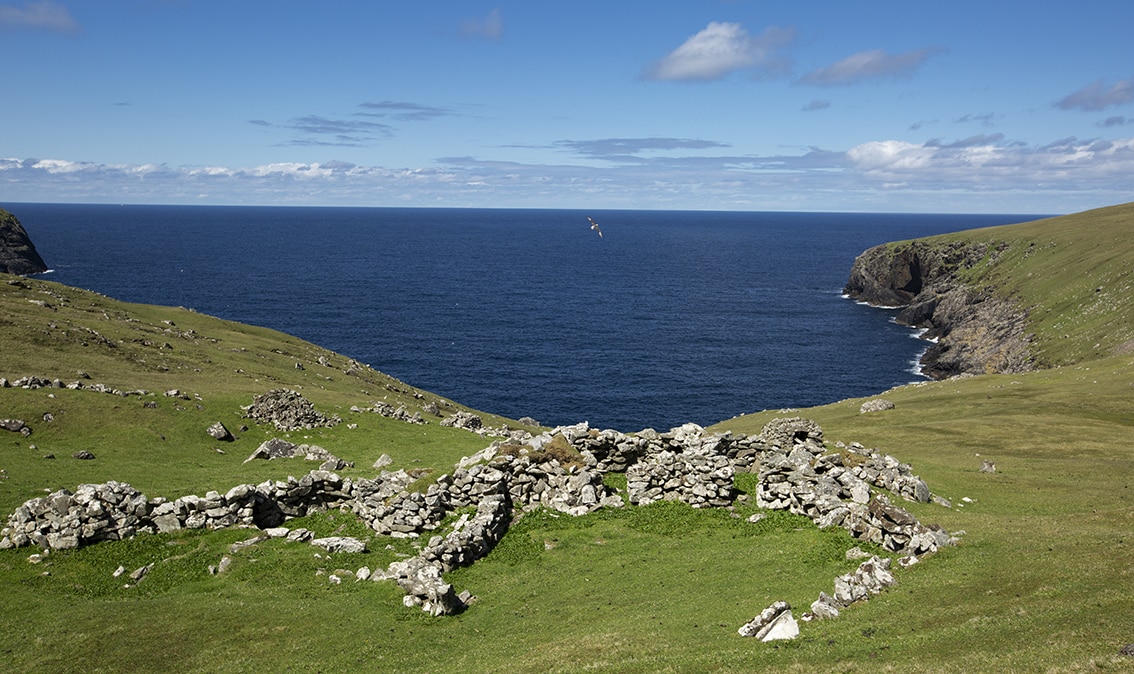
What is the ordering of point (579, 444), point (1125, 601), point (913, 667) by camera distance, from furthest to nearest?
point (579, 444)
point (1125, 601)
point (913, 667)

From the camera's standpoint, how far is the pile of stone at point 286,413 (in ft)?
197

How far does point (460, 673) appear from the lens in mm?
24562

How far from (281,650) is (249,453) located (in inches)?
1218

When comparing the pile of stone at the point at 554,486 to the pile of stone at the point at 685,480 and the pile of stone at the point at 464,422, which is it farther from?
the pile of stone at the point at 464,422

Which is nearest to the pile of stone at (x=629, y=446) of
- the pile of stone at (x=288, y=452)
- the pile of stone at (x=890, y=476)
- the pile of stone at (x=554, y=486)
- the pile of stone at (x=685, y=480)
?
the pile of stone at (x=685, y=480)

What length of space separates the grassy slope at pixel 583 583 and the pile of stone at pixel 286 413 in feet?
5.57

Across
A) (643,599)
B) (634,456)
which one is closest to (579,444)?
(634,456)

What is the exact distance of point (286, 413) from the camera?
60.5 meters

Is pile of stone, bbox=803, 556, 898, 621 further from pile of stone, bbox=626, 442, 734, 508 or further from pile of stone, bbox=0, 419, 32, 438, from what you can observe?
pile of stone, bbox=0, 419, 32, 438

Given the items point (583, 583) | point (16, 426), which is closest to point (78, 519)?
point (16, 426)

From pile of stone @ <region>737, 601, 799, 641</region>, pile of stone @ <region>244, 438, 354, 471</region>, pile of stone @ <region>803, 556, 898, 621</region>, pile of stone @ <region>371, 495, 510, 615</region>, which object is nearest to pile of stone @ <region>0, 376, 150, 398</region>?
pile of stone @ <region>244, 438, 354, 471</region>

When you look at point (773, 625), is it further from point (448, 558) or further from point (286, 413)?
point (286, 413)

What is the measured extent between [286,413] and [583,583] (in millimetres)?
37171

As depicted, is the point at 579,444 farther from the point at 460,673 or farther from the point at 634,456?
the point at 460,673
